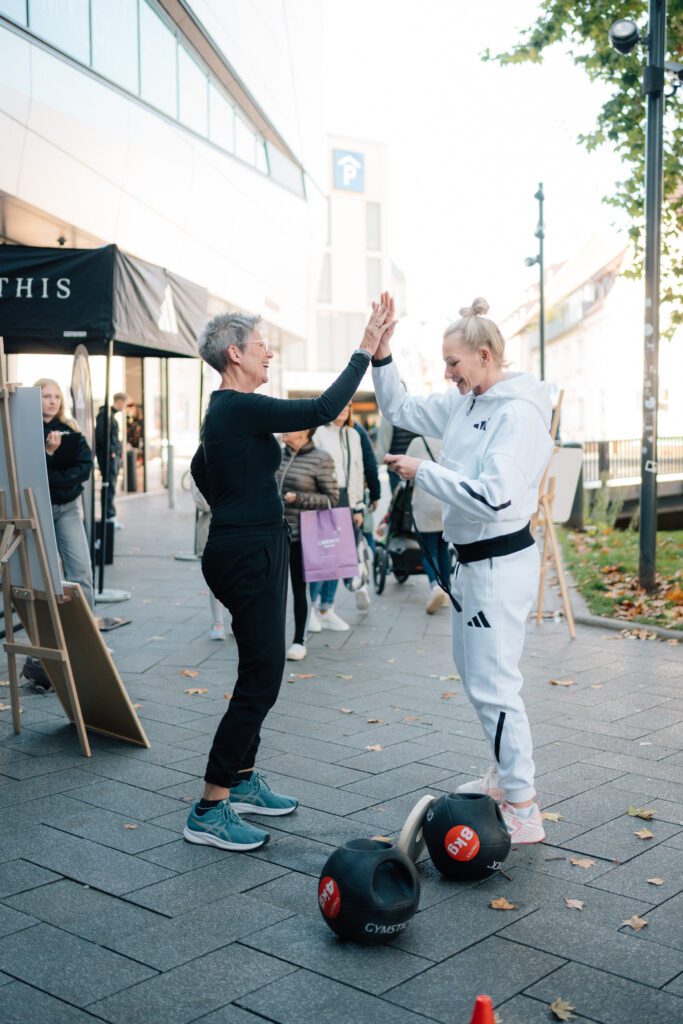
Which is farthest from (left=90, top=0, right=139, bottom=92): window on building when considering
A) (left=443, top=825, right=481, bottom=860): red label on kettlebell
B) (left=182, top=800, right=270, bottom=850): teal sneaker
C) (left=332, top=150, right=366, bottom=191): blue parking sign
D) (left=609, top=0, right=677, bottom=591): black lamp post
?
(left=332, top=150, right=366, bottom=191): blue parking sign

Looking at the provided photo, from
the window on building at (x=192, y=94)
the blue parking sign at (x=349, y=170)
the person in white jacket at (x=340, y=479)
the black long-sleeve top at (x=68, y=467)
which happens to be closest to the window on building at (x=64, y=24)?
the window on building at (x=192, y=94)

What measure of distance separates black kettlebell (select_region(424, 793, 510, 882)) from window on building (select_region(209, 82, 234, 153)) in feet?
73.5

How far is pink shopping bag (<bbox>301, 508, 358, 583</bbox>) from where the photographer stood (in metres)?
7.62

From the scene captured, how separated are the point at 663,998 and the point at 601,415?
63.1 m

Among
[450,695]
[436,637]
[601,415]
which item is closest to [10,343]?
[436,637]

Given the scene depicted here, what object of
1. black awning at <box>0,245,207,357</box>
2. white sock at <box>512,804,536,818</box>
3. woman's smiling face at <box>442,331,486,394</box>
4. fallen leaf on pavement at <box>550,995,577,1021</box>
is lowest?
fallen leaf on pavement at <box>550,995,577,1021</box>

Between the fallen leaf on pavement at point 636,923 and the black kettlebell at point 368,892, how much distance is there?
683 mm

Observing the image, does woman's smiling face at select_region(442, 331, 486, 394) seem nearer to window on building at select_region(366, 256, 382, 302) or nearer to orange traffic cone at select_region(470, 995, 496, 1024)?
orange traffic cone at select_region(470, 995, 496, 1024)

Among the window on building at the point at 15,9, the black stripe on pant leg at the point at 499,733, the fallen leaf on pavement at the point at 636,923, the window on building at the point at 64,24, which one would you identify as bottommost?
the fallen leaf on pavement at the point at 636,923

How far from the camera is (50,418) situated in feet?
25.8

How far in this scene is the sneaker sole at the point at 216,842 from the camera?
4.04 metres

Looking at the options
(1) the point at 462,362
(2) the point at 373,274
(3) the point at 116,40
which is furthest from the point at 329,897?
(2) the point at 373,274

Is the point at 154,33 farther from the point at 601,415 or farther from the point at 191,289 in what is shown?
the point at 601,415

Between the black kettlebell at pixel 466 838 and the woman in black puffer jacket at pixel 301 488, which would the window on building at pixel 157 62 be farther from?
the black kettlebell at pixel 466 838
